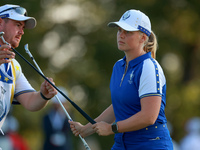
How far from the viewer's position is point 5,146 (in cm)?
870

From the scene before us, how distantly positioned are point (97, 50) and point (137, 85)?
1473 centimetres

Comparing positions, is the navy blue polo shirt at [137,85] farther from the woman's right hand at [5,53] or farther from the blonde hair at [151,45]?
the woman's right hand at [5,53]

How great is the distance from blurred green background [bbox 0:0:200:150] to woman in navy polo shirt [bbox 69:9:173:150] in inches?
533

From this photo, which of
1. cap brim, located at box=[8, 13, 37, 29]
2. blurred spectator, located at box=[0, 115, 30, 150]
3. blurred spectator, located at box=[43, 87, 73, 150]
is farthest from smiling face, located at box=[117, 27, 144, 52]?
blurred spectator, located at box=[43, 87, 73, 150]

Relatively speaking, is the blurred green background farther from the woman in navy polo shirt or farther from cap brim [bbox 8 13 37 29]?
the woman in navy polo shirt

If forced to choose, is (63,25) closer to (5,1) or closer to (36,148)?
(5,1)

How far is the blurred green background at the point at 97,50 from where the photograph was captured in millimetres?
18703

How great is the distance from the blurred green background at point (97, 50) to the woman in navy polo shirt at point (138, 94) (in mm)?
13532

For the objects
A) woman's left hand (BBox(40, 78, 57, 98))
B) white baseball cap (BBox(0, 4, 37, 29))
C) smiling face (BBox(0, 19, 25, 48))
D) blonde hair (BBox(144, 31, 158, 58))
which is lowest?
woman's left hand (BBox(40, 78, 57, 98))

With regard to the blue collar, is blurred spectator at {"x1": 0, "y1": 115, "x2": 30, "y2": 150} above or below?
below

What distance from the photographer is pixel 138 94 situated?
4.52 meters

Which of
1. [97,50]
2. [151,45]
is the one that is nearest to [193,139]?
[151,45]

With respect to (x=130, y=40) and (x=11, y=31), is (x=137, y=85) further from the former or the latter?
(x=11, y=31)

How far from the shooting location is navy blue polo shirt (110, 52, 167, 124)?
4.42m
